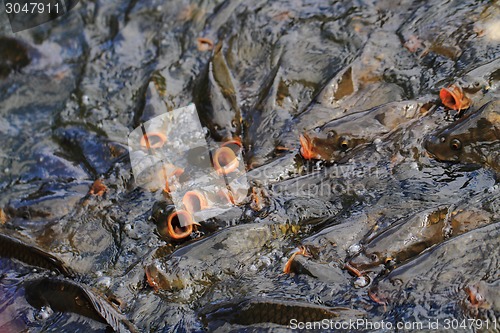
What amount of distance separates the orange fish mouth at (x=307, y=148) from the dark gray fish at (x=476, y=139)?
110 cm

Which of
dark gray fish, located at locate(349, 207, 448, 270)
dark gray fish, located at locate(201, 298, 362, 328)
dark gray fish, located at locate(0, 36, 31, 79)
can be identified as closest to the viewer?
dark gray fish, located at locate(201, 298, 362, 328)

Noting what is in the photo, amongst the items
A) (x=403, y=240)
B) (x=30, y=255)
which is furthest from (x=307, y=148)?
(x=30, y=255)

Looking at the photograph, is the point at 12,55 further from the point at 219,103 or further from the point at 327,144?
the point at 327,144

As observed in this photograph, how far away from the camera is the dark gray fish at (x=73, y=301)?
4312mm

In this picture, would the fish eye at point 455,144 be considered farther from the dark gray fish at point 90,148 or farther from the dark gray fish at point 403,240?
the dark gray fish at point 90,148

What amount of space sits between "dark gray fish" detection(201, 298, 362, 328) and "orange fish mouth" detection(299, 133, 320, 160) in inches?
67.7

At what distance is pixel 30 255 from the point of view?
5.02 meters

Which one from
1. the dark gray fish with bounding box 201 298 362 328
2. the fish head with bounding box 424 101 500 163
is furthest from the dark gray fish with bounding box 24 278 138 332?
the fish head with bounding box 424 101 500 163

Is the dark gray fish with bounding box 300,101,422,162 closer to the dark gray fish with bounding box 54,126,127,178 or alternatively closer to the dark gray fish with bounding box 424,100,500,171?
the dark gray fish with bounding box 424,100,500,171

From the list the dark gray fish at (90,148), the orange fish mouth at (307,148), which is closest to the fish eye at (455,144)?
the orange fish mouth at (307,148)

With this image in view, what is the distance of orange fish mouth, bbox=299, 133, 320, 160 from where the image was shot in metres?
5.42

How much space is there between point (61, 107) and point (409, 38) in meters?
3.95

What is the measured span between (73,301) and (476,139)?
11.6 ft

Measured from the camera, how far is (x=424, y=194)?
491 centimetres
